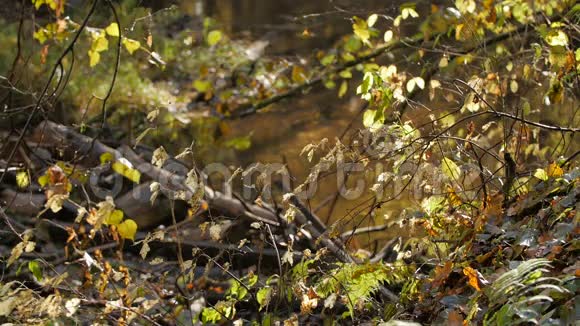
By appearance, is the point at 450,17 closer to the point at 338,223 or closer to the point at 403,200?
the point at 403,200

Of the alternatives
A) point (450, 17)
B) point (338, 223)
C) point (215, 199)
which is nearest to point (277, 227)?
point (215, 199)

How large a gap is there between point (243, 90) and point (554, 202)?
6618 millimetres

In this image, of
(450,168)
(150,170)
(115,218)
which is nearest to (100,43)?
(115,218)

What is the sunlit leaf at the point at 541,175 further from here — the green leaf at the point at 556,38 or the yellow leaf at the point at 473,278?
the green leaf at the point at 556,38

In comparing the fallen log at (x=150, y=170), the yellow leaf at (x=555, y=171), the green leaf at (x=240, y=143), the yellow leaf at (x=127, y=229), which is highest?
the yellow leaf at (x=555, y=171)

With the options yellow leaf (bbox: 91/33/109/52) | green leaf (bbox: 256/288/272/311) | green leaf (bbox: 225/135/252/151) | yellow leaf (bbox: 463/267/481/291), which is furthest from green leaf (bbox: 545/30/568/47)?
green leaf (bbox: 225/135/252/151)

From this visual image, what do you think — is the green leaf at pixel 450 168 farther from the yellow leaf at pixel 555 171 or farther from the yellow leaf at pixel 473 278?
the yellow leaf at pixel 473 278

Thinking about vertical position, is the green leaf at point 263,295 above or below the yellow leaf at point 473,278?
below

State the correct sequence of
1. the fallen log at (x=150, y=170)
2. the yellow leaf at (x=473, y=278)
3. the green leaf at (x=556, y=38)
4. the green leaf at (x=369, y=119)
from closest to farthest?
the yellow leaf at (x=473, y=278) → the green leaf at (x=369, y=119) → the green leaf at (x=556, y=38) → the fallen log at (x=150, y=170)

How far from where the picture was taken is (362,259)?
13.4ft

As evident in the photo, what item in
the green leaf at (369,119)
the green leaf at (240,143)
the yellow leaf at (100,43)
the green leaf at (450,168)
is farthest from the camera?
the green leaf at (240,143)

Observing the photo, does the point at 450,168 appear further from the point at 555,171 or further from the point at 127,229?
the point at 127,229

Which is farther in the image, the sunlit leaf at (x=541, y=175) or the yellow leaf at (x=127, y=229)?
the yellow leaf at (x=127, y=229)

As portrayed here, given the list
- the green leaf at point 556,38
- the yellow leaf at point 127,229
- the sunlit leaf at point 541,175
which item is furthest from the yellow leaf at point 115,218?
the green leaf at point 556,38
